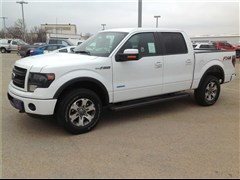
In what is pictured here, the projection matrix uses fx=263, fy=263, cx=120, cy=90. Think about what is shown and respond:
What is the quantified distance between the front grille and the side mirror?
1709 mm

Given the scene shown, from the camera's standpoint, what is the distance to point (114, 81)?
5004 mm

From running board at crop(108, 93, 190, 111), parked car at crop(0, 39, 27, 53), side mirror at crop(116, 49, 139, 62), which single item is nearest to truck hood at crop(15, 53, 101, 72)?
side mirror at crop(116, 49, 139, 62)

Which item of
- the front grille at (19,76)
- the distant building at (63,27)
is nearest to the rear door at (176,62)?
the front grille at (19,76)

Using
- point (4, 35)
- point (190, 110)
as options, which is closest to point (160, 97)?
point (190, 110)

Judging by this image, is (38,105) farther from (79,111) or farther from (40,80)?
(79,111)

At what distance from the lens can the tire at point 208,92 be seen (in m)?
6.54

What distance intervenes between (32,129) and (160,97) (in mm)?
2825

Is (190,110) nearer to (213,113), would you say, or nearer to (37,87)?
(213,113)

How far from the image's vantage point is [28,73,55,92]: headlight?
14.1 feet

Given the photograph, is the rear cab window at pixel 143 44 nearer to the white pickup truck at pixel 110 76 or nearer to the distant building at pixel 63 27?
the white pickup truck at pixel 110 76

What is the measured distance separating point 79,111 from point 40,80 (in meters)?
0.88

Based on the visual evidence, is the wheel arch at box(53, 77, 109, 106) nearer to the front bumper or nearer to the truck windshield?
the front bumper

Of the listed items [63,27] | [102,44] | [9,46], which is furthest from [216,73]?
[63,27]

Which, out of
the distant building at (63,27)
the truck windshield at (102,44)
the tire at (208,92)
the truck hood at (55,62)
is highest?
the distant building at (63,27)
